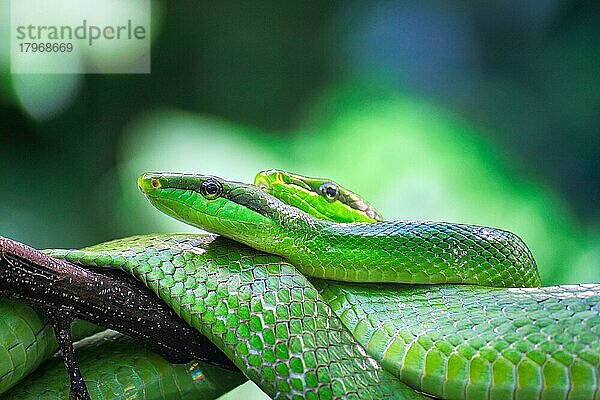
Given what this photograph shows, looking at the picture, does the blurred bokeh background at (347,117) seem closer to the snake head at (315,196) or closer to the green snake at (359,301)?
the snake head at (315,196)

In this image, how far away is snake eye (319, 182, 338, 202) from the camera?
1788mm

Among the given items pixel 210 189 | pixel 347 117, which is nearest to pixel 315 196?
pixel 210 189

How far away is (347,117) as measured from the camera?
3.55 meters

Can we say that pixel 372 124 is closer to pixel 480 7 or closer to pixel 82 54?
pixel 480 7

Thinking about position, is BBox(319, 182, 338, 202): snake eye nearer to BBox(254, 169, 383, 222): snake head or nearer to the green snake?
BBox(254, 169, 383, 222): snake head

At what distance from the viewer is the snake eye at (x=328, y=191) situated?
1.79 meters

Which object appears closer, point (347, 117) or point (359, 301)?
point (359, 301)

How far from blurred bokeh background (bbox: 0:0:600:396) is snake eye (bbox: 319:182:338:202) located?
4.41 ft

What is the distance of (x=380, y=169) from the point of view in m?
3.31

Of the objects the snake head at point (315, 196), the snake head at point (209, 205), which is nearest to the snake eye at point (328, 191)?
the snake head at point (315, 196)

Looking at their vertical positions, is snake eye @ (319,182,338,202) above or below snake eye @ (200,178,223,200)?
below

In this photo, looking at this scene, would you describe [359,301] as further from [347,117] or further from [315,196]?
[347,117]

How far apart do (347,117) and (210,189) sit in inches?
92.6

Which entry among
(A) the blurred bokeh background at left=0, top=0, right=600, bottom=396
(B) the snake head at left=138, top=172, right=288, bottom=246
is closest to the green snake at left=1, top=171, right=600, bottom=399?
(B) the snake head at left=138, top=172, right=288, bottom=246
